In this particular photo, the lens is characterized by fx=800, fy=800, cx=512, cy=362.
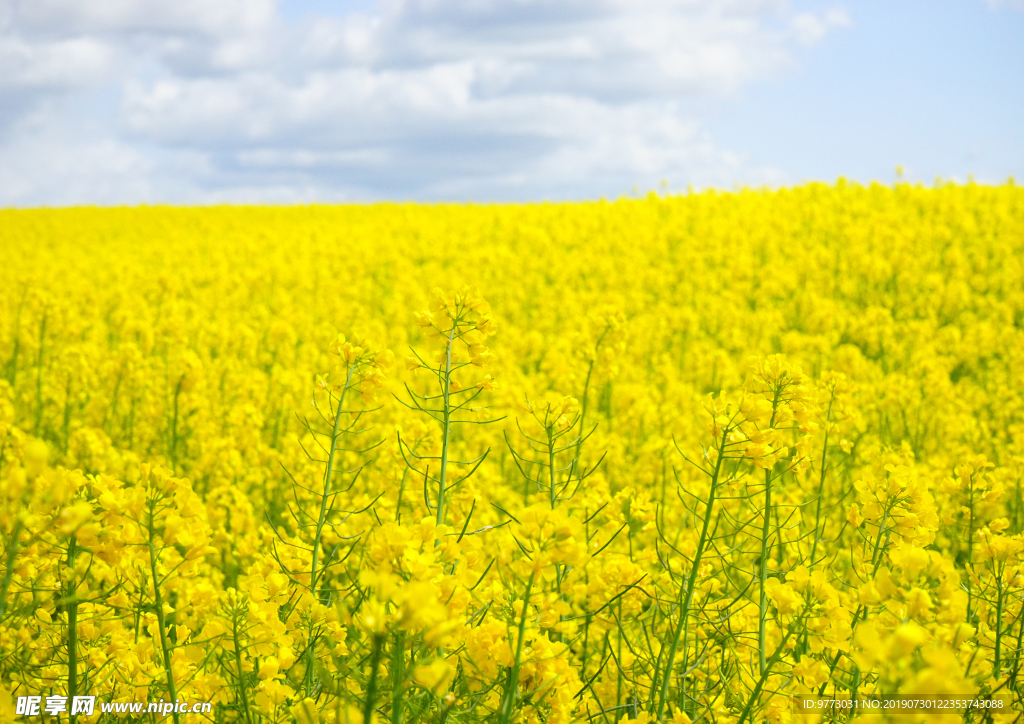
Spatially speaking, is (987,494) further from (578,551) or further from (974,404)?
(974,404)

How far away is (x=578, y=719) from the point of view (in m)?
2.16

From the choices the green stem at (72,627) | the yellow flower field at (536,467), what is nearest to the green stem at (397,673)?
the yellow flower field at (536,467)

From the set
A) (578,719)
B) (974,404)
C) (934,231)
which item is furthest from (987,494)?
(934,231)

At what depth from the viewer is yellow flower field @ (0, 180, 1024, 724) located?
5.76 feet

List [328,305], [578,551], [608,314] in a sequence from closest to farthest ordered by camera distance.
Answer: [578,551]
[608,314]
[328,305]

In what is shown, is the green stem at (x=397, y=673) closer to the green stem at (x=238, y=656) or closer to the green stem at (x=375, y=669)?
the green stem at (x=375, y=669)

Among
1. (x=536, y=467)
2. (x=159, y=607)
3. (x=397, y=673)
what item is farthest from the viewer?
(x=536, y=467)

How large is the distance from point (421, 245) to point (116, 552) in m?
Result: 13.4

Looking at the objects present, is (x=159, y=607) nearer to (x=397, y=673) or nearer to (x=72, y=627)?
(x=72, y=627)

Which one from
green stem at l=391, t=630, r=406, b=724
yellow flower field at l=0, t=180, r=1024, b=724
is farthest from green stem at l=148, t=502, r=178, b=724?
green stem at l=391, t=630, r=406, b=724

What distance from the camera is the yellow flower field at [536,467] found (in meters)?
1.76

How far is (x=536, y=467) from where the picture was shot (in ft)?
18.5

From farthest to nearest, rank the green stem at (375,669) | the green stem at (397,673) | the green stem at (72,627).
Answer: the green stem at (72,627) < the green stem at (397,673) < the green stem at (375,669)

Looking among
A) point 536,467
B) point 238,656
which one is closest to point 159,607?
point 238,656
